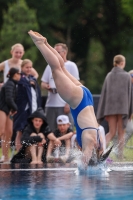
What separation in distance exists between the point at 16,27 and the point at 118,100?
25.8 meters

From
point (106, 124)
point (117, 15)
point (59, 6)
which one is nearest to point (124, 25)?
point (117, 15)

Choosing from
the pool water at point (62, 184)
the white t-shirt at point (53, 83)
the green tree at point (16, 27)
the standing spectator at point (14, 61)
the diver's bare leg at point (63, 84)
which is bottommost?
the pool water at point (62, 184)

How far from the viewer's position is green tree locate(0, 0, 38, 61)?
38.2 m

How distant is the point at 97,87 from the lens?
143 ft

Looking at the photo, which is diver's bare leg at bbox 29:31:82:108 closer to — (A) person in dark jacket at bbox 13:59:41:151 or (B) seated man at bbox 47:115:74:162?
(B) seated man at bbox 47:115:74:162

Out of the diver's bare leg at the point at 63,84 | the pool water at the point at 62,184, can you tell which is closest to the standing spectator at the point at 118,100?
the pool water at the point at 62,184

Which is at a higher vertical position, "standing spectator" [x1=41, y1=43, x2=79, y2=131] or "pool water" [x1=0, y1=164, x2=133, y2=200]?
"standing spectator" [x1=41, y1=43, x2=79, y2=131]

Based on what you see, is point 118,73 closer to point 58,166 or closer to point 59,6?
point 58,166

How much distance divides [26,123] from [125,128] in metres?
1.70

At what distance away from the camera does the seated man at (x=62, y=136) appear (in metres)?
12.3

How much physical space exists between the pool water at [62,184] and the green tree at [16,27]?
27997mm

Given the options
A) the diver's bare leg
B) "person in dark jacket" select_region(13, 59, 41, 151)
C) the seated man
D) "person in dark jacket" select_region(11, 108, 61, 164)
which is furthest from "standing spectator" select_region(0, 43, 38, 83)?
the diver's bare leg

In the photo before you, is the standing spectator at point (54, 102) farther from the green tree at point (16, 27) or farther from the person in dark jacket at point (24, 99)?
the green tree at point (16, 27)

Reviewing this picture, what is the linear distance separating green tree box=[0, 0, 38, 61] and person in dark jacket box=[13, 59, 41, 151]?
24.4 metres
